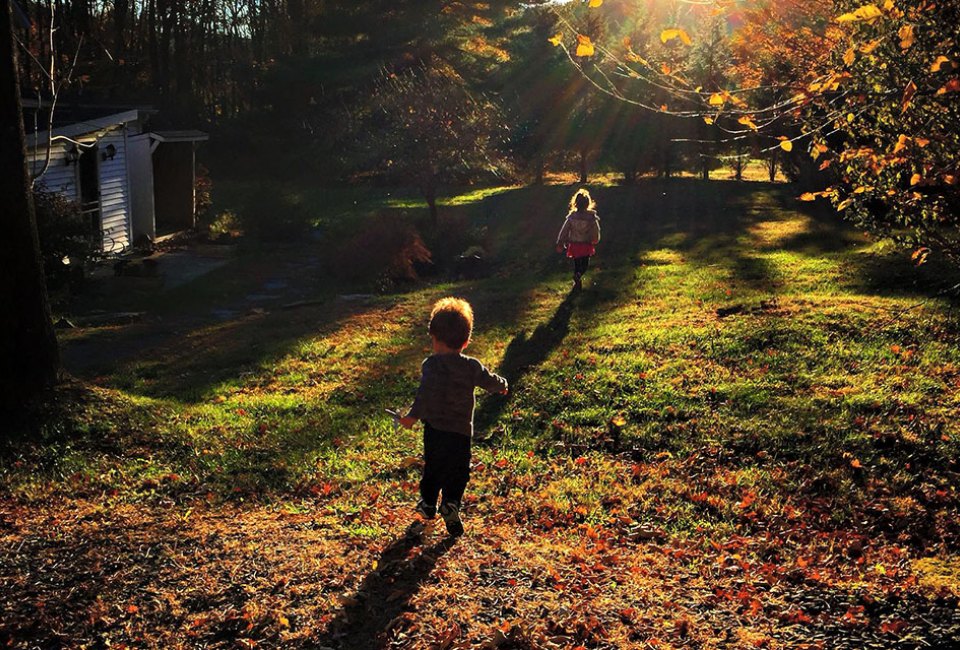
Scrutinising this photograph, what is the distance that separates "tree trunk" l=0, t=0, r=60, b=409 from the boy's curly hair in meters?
4.33

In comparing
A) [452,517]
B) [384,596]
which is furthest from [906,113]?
[384,596]

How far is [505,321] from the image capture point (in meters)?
13.8

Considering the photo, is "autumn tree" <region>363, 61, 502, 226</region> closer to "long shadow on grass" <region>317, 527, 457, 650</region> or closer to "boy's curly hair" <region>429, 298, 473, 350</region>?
"boy's curly hair" <region>429, 298, 473, 350</region>

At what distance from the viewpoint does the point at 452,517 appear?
5.76 meters

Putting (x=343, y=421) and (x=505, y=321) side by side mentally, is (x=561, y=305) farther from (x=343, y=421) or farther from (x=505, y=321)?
(x=343, y=421)

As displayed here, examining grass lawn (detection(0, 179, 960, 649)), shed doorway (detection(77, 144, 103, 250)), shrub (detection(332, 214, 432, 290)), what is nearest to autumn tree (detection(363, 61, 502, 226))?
shrub (detection(332, 214, 432, 290))

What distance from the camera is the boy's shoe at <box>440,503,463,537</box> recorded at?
576cm

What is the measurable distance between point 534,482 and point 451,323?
8.37 feet

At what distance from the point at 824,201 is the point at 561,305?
14.3m

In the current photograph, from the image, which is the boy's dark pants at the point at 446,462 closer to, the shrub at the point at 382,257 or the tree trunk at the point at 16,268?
the tree trunk at the point at 16,268

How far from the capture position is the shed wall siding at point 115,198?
21.1 meters

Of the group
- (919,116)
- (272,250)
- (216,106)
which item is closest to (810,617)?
(919,116)

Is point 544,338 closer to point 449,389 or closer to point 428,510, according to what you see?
point 428,510

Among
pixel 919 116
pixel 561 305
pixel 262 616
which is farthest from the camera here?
pixel 561 305
